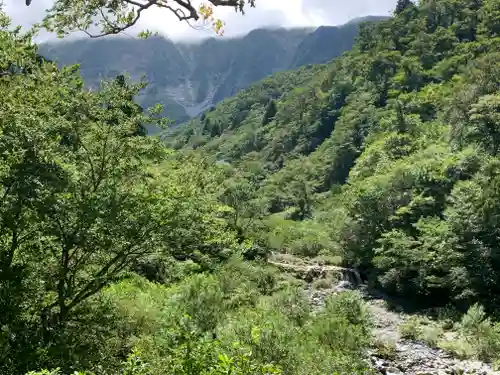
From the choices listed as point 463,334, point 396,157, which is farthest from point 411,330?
point 396,157

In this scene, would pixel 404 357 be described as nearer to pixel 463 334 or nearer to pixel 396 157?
pixel 463 334

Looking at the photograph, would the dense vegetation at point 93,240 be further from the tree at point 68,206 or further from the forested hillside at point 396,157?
the forested hillside at point 396,157

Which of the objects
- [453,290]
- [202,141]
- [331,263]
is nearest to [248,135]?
[202,141]

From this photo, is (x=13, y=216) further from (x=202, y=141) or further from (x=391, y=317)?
(x=202, y=141)

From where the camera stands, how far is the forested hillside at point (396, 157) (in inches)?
1134

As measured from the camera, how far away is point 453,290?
90.5 feet

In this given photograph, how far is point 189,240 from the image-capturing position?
14078mm

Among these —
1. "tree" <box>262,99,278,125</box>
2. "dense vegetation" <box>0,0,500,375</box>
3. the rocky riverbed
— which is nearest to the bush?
"dense vegetation" <box>0,0,500,375</box>

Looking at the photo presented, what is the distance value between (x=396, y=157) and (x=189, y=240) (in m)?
40.8

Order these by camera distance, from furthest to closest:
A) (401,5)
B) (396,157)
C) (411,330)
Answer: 1. (401,5)
2. (396,157)
3. (411,330)

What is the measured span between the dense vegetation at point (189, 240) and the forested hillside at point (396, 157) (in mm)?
204

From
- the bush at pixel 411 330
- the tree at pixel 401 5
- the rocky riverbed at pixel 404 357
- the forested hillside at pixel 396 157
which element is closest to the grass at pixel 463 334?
the bush at pixel 411 330

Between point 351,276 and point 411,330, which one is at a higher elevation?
point 411,330

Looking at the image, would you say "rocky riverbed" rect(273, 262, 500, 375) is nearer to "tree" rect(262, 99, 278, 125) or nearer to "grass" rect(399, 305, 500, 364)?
"grass" rect(399, 305, 500, 364)
